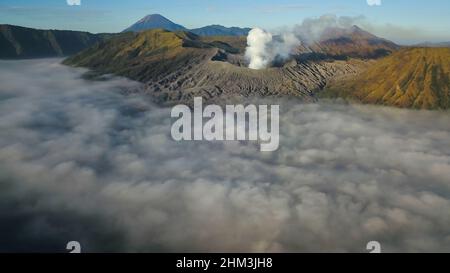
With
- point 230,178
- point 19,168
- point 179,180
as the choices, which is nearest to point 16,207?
point 19,168

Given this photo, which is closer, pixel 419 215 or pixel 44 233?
pixel 44 233

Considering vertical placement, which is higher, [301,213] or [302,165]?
[302,165]
